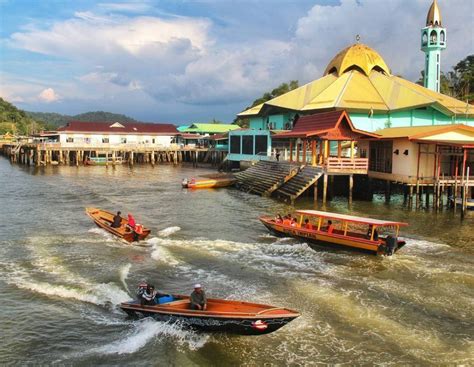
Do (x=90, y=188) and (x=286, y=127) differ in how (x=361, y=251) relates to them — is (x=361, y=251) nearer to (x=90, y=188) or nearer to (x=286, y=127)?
(x=90, y=188)

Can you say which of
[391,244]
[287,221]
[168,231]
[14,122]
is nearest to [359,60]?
[287,221]

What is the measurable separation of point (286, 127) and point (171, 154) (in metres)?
34.5

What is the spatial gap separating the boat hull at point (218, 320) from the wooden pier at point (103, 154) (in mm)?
56423

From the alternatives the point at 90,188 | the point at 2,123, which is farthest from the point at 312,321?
the point at 2,123

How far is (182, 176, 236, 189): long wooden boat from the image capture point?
41656mm

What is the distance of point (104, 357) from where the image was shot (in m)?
11.0

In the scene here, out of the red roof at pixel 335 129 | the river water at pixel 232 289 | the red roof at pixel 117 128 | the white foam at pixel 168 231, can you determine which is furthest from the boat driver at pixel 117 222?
the red roof at pixel 117 128

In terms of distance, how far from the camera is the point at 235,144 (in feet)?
186

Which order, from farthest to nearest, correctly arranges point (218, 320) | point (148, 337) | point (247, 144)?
point (247, 144) < point (148, 337) < point (218, 320)

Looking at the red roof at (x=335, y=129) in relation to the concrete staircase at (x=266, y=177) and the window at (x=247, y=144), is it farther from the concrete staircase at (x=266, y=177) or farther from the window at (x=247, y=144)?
the window at (x=247, y=144)

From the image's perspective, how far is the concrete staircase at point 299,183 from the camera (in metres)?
32.4

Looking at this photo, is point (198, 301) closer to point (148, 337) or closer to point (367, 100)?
point (148, 337)

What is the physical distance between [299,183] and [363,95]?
61.9 ft

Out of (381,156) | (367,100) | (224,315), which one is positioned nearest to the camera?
(224,315)
